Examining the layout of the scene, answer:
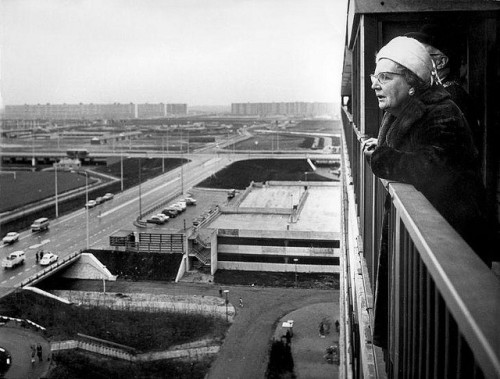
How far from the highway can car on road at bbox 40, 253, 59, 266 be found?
0.67 ft

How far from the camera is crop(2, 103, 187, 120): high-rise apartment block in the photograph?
509 ft

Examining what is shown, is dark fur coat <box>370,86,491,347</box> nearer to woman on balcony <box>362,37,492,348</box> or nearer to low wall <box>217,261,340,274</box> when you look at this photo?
woman on balcony <box>362,37,492,348</box>

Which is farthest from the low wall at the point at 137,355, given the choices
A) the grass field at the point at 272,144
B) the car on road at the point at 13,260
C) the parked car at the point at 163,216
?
the grass field at the point at 272,144

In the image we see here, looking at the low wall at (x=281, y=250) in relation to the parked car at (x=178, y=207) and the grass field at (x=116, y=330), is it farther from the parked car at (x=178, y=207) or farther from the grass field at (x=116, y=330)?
the parked car at (x=178, y=207)

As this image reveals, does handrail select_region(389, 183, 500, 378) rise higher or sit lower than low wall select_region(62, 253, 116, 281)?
higher

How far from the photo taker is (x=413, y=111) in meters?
1.80

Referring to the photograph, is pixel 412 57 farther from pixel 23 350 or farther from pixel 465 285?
pixel 23 350

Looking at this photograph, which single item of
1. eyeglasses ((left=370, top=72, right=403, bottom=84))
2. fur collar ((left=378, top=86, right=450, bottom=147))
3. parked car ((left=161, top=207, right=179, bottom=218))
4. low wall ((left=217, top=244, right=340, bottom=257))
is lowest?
low wall ((left=217, top=244, right=340, bottom=257))

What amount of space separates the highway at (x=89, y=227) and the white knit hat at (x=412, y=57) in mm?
17523

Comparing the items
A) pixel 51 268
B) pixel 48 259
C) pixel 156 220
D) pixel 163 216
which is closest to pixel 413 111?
pixel 51 268

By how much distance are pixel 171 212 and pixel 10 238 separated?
6.56 m

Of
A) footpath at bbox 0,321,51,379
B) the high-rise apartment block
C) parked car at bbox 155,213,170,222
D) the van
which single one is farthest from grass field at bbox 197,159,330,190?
the high-rise apartment block

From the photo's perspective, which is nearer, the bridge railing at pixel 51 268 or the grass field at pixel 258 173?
the bridge railing at pixel 51 268

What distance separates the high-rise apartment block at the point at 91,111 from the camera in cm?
15512
